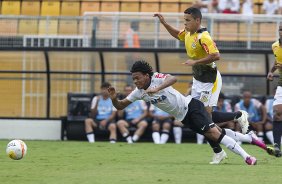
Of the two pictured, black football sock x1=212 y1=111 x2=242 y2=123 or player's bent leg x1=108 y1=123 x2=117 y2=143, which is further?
player's bent leg x1=108 y1=123 x2=117 y2=143

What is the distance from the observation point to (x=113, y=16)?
76.3 ft

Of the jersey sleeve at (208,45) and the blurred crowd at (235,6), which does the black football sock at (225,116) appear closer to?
the jersey sleeve at (208,45)

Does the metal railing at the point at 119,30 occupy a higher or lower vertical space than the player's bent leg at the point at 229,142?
higher

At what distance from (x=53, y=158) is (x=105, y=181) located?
4.58 meters

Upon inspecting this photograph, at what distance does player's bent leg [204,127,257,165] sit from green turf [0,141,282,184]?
16cm

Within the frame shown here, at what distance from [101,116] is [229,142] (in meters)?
10.0

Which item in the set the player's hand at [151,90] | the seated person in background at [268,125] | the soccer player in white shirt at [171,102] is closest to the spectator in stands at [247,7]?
the seated person in background at [268,125]

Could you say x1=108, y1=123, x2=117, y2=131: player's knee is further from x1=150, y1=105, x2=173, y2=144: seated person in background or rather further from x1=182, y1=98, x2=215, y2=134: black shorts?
x1=182, y1=98, x2=215, y2=134: black shorts

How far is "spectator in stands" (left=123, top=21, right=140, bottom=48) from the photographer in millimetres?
23297

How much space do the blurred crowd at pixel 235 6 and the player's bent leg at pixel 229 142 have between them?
1356 centimetres

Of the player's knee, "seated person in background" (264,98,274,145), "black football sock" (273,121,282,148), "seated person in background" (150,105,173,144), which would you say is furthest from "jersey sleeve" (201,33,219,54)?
"seated person in background" (264,98,274,145)

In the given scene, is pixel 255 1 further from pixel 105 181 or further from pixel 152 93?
pixel 105 181

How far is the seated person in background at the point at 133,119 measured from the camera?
2206cm

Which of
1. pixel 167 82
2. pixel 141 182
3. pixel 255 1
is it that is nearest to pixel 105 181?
pixel 141 182
